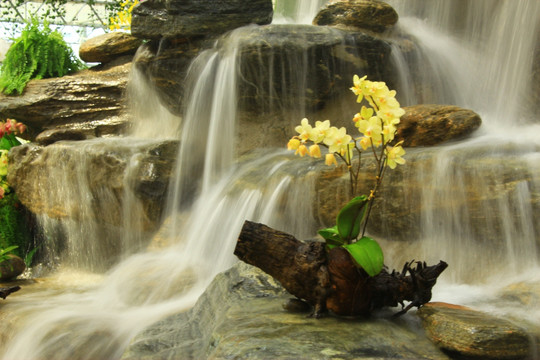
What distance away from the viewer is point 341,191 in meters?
4.47

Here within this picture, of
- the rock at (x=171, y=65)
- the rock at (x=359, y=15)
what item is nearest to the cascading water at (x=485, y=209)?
the rock at (x=359, y=15)

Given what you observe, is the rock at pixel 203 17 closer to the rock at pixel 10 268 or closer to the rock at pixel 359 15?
the rock at pixel 359 15

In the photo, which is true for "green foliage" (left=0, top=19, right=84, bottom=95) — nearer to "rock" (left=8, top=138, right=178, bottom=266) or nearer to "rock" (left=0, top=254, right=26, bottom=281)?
"rock" (left=8, top=138, right=178, bottom=266)

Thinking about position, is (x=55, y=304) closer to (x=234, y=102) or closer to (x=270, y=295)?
(x=270, y=295)

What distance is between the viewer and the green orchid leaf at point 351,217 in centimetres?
257

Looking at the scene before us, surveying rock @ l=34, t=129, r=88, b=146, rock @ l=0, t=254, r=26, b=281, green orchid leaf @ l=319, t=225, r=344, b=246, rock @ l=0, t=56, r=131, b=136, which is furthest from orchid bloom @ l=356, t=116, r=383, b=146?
rock @ l=0, t=56, r=131, b=136

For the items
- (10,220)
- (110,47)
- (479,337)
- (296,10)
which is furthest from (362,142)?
(296,10)

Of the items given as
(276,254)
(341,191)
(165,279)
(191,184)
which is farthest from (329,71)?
(276,254)

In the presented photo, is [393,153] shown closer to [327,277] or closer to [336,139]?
[336,139]

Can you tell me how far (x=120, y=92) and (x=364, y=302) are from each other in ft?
20.4

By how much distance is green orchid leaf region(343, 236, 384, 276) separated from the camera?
96.8 inches

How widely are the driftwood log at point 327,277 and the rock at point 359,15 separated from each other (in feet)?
16.3

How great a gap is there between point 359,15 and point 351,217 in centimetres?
504

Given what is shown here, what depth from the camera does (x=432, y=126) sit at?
5074mm
